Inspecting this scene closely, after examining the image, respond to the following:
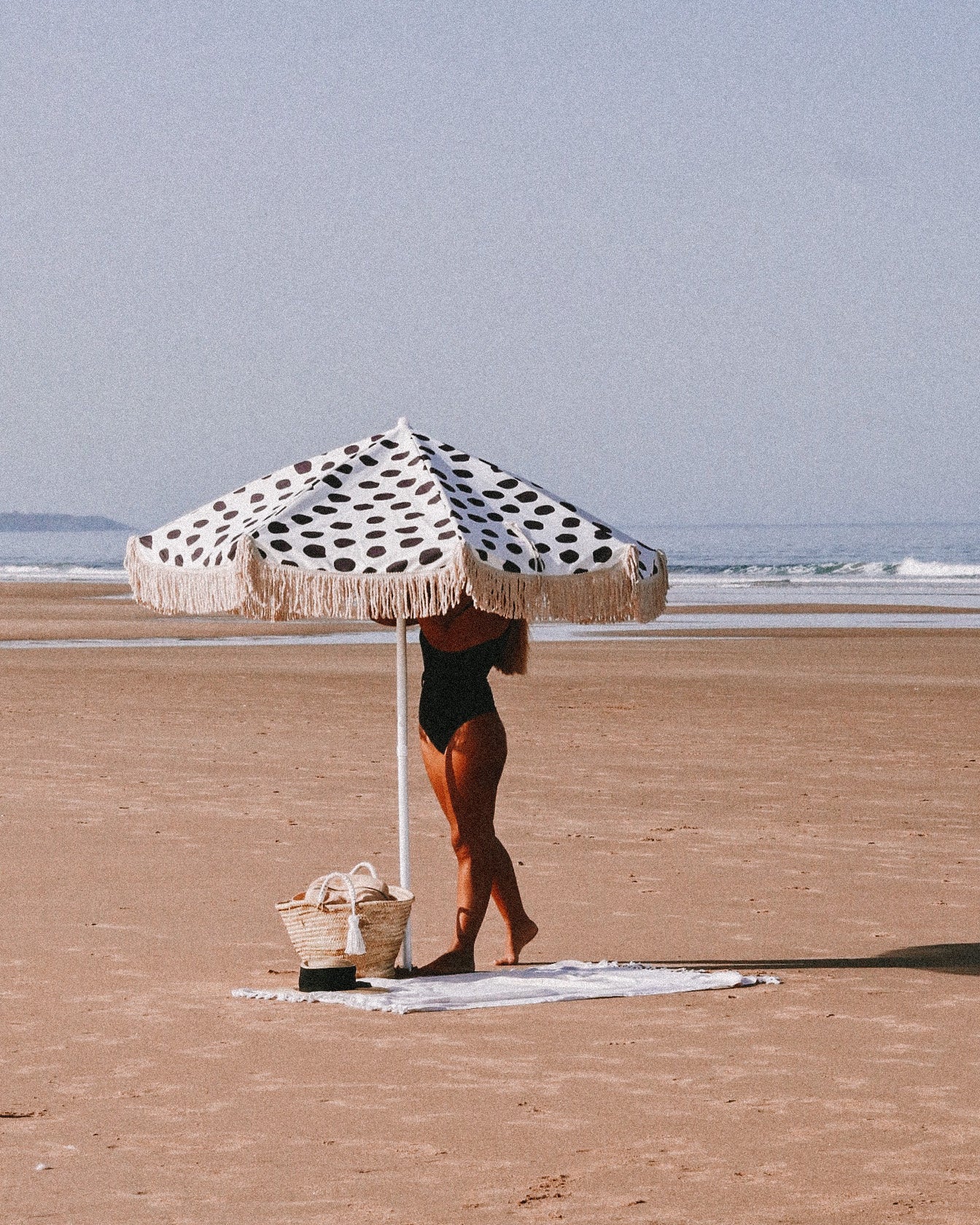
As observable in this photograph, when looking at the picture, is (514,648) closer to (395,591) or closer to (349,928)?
(395,591)

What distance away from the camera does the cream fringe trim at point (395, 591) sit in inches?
283

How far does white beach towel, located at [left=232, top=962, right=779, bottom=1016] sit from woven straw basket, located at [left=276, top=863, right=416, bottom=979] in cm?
11

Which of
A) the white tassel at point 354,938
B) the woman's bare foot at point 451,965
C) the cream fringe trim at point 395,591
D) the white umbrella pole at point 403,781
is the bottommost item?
the woman's bare foot at point 451,965

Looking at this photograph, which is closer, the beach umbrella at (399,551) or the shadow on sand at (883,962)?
the beach umbrella at (399,551)

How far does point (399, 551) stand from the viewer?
289 inches

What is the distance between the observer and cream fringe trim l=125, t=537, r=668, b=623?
720 cm

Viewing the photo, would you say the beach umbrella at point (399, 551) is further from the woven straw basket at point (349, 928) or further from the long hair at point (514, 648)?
the long hair at point (514, 648)

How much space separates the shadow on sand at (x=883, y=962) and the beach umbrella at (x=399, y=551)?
1.42 meters

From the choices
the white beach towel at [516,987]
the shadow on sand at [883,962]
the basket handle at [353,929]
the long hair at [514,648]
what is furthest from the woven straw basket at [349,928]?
the shadow on sand at [883,962]

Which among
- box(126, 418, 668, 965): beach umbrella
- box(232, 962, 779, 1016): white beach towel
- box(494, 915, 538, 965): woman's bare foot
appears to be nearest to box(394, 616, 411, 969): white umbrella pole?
box(126, 418, 668, 965): beach umbrella

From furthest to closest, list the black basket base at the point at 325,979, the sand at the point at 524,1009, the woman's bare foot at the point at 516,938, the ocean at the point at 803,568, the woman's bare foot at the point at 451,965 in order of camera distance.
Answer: the ocean at the point at 803,568, the woman's bare foot at the point at 516,938, the woman's bare foot at the point at 451,965, the black basket base at the point at 325,979, the sand at the point at 524,1009

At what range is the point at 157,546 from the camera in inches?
310

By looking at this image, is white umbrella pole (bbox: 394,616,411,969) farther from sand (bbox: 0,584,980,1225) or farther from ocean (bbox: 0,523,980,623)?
ocean (bbox: 0,523,980,623)

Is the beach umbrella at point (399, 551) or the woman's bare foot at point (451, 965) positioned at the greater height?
the beach umbrella at point (399, 551)
